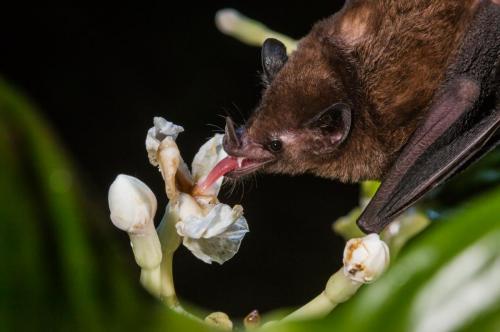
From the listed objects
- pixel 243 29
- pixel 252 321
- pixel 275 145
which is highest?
pixel 243 29

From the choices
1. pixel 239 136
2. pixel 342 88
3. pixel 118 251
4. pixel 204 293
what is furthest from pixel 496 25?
pixel 204 293

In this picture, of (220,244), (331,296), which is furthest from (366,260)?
(220,244)

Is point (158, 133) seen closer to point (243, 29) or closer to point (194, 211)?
point (194, 211)

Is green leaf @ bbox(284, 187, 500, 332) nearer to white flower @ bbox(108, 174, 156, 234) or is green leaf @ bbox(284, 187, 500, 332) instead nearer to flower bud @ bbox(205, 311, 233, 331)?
flower bud @ bbox(205, 311, 233, 331)

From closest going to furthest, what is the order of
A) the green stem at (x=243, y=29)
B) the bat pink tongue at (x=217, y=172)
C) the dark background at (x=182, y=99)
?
the bat pink tongue at (x=217, y=172) < the green stem at (x=243, y=29) < the dark background at (x=182, y=99)

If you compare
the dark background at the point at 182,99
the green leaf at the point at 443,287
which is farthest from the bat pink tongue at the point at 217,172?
the dark background at the point at 182,99

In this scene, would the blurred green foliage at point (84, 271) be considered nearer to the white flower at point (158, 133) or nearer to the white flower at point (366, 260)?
the white flower at point (366, 260)
